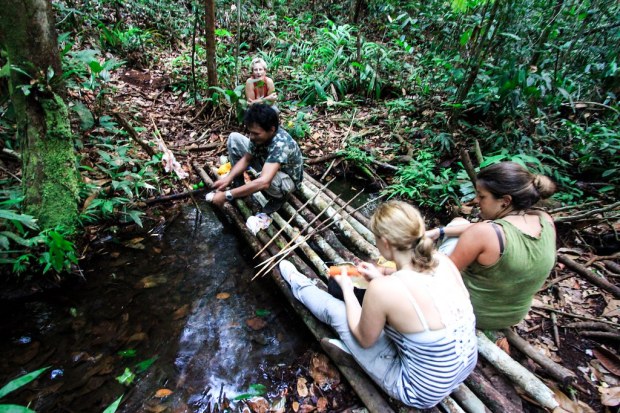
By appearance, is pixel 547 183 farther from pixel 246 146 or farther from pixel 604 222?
pixel 246 146

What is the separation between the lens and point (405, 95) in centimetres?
788

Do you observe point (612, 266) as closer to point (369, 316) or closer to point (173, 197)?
point (369, 316)

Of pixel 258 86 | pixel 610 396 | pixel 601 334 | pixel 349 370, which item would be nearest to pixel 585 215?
pixel 601 334

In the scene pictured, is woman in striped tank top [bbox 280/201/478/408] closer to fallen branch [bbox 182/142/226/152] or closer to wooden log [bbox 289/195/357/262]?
wooden log [bbox 289/195/357/262]

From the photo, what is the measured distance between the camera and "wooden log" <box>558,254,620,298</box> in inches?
126

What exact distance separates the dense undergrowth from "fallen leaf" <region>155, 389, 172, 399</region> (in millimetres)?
1651

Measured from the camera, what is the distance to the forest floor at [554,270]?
260 cm

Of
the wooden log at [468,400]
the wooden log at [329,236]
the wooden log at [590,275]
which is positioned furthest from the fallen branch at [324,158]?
the wooden log at [468,400]

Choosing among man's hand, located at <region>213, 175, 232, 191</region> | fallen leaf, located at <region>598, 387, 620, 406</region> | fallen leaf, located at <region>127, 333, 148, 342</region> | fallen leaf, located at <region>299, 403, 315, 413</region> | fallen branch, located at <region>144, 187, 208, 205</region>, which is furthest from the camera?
fallen branch, located at <region>144, 187, 208, 205</region>

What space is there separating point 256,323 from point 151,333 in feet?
3.35

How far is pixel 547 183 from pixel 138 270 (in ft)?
13.6

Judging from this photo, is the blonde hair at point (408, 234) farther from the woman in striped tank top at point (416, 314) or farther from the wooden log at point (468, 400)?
the wooden log at point (468, 400)

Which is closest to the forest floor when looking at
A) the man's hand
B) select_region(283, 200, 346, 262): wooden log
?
select_region(283, 200, 346, 262): wooden log

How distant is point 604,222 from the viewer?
12.5 ft
